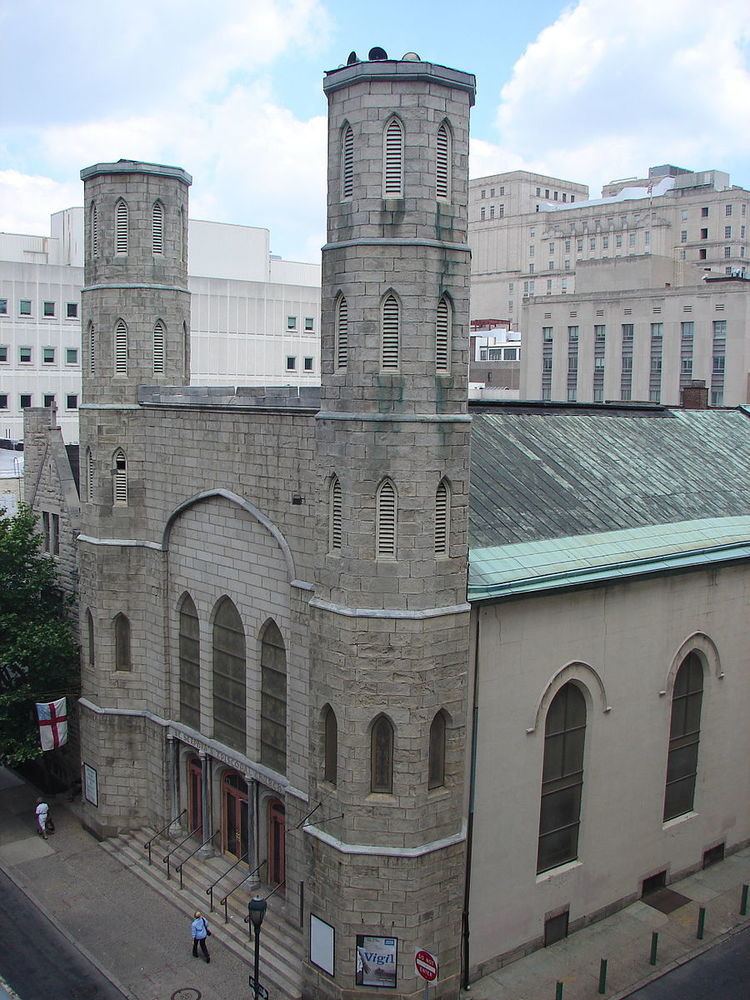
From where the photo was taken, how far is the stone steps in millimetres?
26484

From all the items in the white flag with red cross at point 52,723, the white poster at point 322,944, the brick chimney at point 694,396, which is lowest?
the white poster at point 322,944

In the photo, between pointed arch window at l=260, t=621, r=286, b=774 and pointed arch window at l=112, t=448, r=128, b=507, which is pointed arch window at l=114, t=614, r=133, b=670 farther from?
pointed arch window at l=260, t=621, r=286, b=774

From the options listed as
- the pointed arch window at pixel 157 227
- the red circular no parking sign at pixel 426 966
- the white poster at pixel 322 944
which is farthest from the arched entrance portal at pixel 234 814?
the pointed arch window at pixel 157 227

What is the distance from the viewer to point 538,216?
501 feet

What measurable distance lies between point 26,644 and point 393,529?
16.8m

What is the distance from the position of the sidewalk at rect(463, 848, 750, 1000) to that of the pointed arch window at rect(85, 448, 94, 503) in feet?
62.4

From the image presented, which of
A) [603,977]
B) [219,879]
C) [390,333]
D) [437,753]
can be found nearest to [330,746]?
[437,753]

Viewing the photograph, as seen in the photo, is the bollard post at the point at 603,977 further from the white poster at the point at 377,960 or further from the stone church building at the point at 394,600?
the white poster at the point at 377,960

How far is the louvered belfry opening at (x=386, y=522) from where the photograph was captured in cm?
2320

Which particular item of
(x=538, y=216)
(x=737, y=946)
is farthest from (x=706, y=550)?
(x=538, y=216)

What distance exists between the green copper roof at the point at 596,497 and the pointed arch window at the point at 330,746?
4443mm

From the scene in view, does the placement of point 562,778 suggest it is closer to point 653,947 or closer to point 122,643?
point 653,947

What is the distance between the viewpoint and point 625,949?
2714 centimetres

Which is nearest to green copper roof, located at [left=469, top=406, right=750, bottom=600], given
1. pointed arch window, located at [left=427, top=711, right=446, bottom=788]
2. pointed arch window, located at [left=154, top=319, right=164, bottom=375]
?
pointed arch window, located at [left=427, top=711, right=446, bottom=788]
